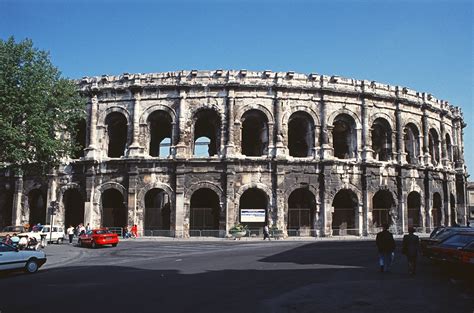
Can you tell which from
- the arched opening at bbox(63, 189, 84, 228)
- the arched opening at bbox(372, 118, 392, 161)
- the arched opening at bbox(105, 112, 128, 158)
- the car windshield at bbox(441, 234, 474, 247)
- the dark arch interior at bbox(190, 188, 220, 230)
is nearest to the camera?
the car windshield at bbox(441, 234, 474, 247)

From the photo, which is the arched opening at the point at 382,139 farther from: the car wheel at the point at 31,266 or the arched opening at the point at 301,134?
the car wheel at the point at 31,266

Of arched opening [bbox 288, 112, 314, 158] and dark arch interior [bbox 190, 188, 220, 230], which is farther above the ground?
arched opening [bbox 288, 112, 314, 158]

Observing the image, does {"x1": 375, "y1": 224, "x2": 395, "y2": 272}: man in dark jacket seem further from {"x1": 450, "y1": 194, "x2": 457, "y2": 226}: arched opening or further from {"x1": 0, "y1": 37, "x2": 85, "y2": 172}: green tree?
{"x1": 450, "y1": 194, "x2": 457, "y2": 226}: arched opening

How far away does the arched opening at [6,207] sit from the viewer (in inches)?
1107

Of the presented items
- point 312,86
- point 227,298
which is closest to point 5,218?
point 312,86

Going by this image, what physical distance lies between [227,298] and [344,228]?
21.5 metres

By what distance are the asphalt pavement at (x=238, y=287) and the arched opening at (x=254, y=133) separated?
13100mm

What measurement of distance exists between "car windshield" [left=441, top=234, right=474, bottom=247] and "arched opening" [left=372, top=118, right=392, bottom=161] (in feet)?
59.3

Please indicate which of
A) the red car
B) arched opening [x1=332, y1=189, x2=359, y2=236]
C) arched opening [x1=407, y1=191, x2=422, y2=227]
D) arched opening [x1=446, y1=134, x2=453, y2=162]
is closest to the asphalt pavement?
the red car

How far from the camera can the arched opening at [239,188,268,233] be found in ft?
81.0

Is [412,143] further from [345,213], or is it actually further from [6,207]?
[6,207]

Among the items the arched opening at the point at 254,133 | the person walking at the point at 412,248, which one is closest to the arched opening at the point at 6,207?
the arched opening at the point at 254,133

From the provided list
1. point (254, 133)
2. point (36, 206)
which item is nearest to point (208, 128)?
point (254, 133)

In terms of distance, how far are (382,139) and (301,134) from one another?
5.72 meters
